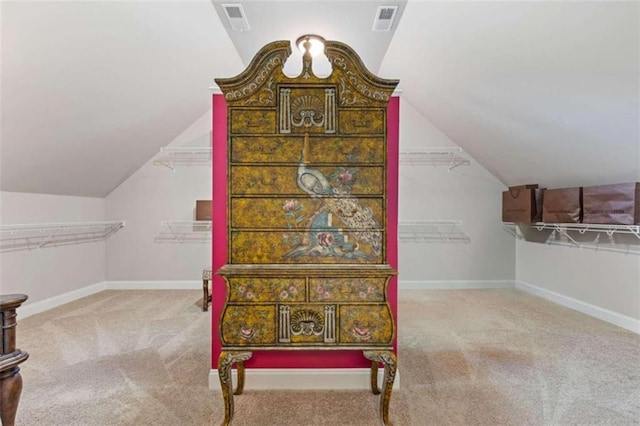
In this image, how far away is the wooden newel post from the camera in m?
1.21

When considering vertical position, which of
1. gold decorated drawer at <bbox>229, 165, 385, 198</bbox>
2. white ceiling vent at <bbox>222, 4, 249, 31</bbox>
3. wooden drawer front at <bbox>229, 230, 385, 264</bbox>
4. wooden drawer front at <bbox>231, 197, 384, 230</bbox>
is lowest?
wooden drawer front at <bbox>229, 230, 385, 264</bbox>

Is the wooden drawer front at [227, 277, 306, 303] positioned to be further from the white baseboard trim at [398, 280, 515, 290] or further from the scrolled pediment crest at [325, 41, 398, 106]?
the white baseboard trim at [398, 280, 515, 290]

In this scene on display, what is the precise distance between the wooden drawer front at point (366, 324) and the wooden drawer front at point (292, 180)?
60cm

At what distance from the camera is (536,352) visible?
259 centimetres

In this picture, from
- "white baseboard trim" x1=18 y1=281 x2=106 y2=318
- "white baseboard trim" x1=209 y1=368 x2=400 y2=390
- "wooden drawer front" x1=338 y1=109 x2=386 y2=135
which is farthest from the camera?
"white baseboard trim" x1=18 y1=281 x2=106 y2=318

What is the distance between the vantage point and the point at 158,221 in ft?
14.8

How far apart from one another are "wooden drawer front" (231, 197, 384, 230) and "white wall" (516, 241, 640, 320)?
3.13 m

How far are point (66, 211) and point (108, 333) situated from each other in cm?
181

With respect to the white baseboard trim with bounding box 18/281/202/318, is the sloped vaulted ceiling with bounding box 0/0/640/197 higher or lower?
higher

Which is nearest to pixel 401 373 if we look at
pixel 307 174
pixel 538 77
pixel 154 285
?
pixel 307 174

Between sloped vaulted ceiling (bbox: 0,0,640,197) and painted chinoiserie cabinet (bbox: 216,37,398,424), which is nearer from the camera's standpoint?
painted chinoiserie cabinet (bbox: 216,37,398,424)

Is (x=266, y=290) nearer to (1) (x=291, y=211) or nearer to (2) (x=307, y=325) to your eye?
(2) (x=307, y=325)

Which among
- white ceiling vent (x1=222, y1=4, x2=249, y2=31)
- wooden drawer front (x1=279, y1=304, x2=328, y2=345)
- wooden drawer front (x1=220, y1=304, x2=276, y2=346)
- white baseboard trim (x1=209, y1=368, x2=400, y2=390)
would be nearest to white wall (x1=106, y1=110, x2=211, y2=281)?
white ceiling vent (x1=222, y1=4, x2=249, y2=31)

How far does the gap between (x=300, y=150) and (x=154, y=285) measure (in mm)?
3841
